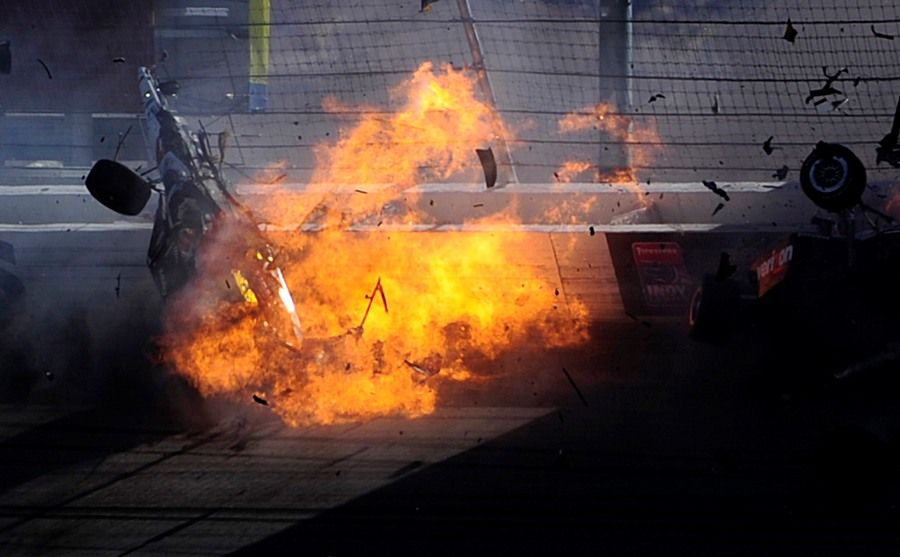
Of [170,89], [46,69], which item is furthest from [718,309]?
[46,69]

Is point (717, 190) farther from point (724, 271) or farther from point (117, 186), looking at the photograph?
point (117, 186)

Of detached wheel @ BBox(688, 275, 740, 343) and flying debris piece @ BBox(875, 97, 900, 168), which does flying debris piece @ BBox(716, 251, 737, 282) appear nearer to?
detached wheel @ BBox(688, 275, 740, 343)

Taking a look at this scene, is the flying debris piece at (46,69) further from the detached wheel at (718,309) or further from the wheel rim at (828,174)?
the wheel rim at (828,174)

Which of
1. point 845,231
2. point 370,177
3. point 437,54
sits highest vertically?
point 437,54

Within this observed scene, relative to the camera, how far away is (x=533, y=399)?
24.2ft

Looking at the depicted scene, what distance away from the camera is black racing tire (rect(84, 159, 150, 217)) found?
8094mm

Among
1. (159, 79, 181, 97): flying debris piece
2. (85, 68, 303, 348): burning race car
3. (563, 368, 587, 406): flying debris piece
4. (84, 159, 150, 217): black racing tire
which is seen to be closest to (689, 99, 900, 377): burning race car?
(563, 368, 587, 406): flying debris piece

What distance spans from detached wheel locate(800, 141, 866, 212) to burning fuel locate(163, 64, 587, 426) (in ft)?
6.62

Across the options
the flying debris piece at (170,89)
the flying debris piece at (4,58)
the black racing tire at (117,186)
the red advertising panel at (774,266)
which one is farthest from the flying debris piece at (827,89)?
the flying debris piece at (4,58)

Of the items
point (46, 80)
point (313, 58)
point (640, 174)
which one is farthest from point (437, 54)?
point (46, 80)

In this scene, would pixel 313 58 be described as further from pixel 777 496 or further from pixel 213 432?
pixel 777 496

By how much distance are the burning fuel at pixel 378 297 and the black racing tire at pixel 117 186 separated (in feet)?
2.46

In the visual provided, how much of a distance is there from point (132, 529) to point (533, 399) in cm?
279

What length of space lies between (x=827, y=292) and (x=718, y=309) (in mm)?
758
